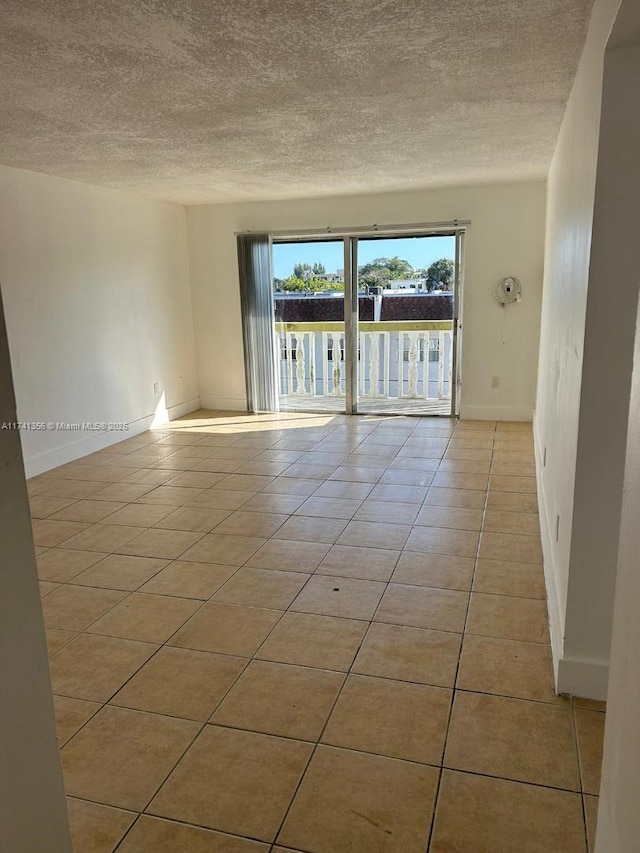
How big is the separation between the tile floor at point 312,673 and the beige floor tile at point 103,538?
15 mm

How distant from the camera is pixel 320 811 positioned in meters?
1.61

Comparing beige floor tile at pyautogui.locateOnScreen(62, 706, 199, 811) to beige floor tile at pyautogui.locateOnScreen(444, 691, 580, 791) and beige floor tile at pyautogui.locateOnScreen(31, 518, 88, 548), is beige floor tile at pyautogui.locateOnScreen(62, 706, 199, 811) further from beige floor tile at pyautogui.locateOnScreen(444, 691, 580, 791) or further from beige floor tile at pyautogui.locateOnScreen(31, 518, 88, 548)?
beige floor tile at pyautogui.locateOnScreen(31, 518, 88, 548)

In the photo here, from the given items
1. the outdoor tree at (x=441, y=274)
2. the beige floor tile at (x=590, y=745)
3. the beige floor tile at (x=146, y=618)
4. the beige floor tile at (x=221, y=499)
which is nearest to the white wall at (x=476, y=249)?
the outdoor tree at (x=441, y=274)

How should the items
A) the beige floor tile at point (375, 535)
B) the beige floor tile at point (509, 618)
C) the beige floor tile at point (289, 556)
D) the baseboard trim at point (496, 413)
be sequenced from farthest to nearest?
the baseboard trim at point (496, 413)
the beige floor tile at point (375, 535)
the beige floor tile at point (289, 556)
the beige floor tile at point (509, 618)

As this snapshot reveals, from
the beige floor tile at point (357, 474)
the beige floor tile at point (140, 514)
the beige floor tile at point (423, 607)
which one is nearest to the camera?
the beige floor tile at point (423, 607)

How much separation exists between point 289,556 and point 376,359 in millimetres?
4043

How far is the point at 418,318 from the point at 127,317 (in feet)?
9.68

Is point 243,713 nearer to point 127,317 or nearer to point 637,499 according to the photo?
point 637,499

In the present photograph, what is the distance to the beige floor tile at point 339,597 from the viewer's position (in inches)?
102

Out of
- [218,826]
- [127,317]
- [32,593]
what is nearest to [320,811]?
[218,826]

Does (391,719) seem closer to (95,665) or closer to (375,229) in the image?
(95,665)

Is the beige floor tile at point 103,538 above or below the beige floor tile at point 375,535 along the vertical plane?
below

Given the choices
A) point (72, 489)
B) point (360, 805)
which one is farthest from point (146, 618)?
point (72, 489)

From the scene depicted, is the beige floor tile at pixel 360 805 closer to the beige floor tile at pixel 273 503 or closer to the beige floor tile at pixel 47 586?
the beige floor tile at pixel 47 586
